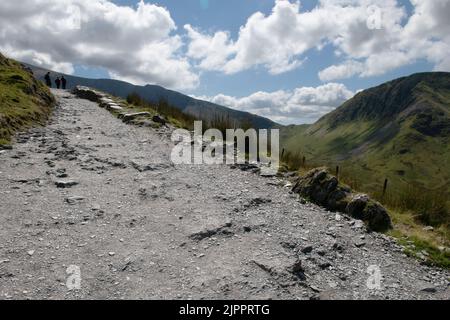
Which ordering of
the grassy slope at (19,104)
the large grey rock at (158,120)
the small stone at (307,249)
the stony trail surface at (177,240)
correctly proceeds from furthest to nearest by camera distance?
the large grey rock at (158,120), the grassy slope at (19,104), the small stone at (307,249), the stony trail surface at (177,240)

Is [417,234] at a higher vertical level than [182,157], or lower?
lower

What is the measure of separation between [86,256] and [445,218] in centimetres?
1064

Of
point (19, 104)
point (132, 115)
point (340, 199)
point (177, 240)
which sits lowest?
point (177, 240)

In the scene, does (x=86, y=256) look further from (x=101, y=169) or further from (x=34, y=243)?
(x=101, y=169)

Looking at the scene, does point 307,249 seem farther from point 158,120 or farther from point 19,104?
point 19,104

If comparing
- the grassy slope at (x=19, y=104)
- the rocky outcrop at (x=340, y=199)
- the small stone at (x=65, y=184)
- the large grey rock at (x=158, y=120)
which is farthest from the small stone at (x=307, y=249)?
the large grey rock at (x=158, y=120)

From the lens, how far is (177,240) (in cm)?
794

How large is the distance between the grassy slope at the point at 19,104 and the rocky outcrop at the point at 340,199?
37.5 ft

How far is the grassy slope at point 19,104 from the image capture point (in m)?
15.7

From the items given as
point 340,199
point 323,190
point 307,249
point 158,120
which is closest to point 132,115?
point 158,120

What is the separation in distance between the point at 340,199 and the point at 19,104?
1756cm

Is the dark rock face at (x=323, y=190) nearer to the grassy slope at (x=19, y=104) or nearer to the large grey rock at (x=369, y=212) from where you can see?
the large grey rock at (x=369, y=212)
